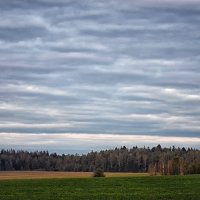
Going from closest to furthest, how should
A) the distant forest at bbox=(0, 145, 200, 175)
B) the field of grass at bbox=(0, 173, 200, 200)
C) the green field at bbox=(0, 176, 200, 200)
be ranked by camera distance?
the field of grass at bbox=(0, 173, 200, 200)
the green field at bbox=(0, 176, 200, 200)
the distant forest at bbox=(0, 145, 200, 175)

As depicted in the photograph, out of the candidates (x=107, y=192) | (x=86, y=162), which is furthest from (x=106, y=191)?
(x=86, y=162)

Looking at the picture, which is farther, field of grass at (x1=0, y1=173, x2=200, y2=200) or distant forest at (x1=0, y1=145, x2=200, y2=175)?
distant forest at (x1=0, y1=145, x2=200, y2=175)

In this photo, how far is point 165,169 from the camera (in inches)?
4931

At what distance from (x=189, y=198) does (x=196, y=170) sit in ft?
245

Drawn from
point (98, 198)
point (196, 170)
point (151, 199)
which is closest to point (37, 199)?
point (98, 198)

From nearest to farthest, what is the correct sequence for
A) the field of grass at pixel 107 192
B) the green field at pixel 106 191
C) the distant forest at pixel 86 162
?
the field of grass at pixel 107 192, the green field at pixel 106 191, the distant forest at pixel 86 162

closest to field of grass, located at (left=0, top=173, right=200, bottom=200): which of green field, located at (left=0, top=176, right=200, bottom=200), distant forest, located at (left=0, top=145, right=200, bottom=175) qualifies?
green field, located at (left=0, top=176, right=200, bottom=200)

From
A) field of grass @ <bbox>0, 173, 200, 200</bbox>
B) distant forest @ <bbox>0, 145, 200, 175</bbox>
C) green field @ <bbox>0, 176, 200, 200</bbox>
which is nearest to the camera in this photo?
field of grass @ <bbox>0, 173, 200, 200</bbox>

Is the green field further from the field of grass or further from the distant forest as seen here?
the distant forest

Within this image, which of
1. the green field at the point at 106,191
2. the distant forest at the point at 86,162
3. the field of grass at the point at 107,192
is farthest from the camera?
the distant forest at the point at 86,162

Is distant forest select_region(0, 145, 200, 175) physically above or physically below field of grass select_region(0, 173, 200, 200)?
above

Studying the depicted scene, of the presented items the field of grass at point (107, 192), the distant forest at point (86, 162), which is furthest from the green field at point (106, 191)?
the distant forest at point (86, 162)

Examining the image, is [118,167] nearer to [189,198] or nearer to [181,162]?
[181,162]

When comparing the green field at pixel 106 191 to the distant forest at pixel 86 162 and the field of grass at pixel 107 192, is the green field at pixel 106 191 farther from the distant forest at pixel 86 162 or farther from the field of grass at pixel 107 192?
the distant forest at pixel 86 162
